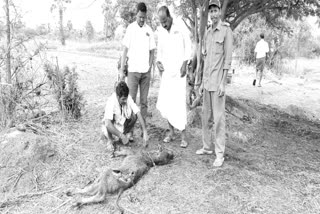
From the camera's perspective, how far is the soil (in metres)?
3.33

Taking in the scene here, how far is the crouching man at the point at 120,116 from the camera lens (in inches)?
166

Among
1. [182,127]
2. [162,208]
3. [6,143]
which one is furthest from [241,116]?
[6,143]

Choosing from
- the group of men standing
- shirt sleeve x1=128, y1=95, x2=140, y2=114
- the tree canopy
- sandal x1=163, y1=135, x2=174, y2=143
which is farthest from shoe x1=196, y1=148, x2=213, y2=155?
the tree canopy

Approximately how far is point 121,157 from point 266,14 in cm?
517

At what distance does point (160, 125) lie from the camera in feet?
18.3

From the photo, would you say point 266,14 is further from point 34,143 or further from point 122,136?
point 34,143

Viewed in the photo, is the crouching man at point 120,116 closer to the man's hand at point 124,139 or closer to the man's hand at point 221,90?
the man's hand at point 124,139

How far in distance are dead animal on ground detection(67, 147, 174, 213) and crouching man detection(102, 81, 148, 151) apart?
0.33m

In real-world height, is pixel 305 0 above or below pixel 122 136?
above

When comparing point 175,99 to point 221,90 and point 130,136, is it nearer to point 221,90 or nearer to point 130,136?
point 130,136

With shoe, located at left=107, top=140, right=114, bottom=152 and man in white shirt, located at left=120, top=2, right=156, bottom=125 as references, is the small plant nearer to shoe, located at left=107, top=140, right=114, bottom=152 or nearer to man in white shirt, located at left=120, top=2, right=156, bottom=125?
man in white shirt, located at left=120, top=2, right=156, bottom=125

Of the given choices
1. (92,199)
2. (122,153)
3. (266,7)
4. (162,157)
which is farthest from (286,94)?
(92,199)

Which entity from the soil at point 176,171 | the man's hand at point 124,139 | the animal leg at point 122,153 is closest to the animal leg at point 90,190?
the soil at point 176,171

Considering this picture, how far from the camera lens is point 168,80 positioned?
15.3 ft
